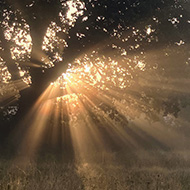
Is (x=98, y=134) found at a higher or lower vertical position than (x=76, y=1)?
lower

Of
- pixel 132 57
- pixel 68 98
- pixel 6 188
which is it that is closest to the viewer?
pixel 6 188

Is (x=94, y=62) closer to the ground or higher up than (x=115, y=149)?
higher up

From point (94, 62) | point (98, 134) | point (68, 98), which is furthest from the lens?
point (98, 134)

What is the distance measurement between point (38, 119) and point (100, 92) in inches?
156

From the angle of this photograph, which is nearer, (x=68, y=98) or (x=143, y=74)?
(x=143, y=74)

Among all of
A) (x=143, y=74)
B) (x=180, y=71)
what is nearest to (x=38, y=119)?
(x=143, y=74)

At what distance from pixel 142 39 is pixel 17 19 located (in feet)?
23.2

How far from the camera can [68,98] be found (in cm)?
2152

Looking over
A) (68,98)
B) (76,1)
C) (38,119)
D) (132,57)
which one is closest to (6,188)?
(132,57)

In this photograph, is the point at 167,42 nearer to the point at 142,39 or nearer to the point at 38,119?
the point at 142,39

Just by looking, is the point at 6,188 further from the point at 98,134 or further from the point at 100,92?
the point at 98,134

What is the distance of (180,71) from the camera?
13352mm

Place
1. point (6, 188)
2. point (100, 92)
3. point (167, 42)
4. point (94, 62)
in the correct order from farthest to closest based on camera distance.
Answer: point (100, 92), point (94, 62), point (167, 42), point (6, 188)

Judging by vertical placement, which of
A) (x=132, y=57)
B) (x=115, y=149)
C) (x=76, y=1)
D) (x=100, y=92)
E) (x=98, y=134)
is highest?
(x=76, y=1)
